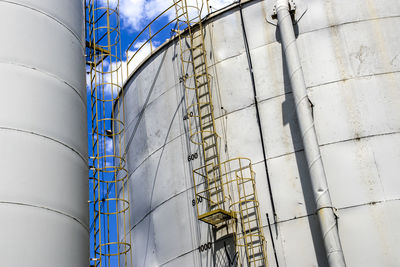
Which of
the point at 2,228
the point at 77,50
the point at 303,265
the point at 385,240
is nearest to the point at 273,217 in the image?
the point at 303,265

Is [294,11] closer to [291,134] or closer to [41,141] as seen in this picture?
[291,134]

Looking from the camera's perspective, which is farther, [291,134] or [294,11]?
[294,11]

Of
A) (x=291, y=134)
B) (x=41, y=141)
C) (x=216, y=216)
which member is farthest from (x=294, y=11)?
(x=41, y=141)

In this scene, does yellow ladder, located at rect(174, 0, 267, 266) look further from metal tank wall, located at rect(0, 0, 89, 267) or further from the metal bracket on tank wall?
metal tank wall, located at rect(0, 0, 89, 267)

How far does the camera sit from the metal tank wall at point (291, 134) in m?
11.5

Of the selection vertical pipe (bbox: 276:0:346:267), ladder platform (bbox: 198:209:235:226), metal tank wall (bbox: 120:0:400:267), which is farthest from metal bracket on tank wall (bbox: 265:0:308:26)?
ladder platform (bbox: 198:209:235:226)

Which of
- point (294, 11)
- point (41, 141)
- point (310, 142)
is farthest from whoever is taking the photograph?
point (294, 11)

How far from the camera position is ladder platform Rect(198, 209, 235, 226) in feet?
39.7

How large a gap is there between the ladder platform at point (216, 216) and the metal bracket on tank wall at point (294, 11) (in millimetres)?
4442

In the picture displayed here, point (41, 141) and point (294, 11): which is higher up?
point (294, 11)

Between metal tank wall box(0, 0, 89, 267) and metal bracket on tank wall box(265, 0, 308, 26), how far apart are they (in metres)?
5.10

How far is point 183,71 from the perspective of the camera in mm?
14555

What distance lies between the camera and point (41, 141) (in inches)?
344

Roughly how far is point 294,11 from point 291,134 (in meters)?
2.86
